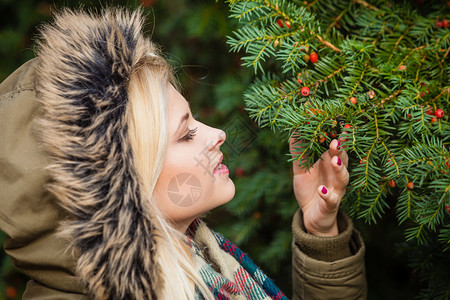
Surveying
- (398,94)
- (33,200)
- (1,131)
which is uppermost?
(1,131)

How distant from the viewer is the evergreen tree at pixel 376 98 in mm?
1050

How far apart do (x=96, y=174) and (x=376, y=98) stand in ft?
2.62

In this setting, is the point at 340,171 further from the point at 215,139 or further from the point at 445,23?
the point at 445,23

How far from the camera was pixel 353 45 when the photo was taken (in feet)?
3.65

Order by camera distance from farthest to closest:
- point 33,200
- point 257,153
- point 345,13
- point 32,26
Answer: point 32,26
point 257,153
point 345,13
point 33,200

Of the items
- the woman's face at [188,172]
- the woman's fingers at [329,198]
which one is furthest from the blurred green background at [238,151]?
the woman's face at [188,172]

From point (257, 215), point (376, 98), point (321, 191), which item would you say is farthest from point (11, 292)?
point (376, 98)

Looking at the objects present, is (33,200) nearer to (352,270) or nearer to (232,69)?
(352,270)

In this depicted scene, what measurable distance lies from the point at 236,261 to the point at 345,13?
3.19 feet

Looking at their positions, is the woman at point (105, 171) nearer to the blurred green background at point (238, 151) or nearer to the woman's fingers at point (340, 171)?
the woman's fingers at point (340, 171)

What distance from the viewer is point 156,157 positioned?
1154 mm

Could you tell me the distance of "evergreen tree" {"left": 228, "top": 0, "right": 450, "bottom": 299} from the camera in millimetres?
1050

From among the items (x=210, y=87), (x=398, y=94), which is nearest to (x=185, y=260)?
(x=398, y=94)

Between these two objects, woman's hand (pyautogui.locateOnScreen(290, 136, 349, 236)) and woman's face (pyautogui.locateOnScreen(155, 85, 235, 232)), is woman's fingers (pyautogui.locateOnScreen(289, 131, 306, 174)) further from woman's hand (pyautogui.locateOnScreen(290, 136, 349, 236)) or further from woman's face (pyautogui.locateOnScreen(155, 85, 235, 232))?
woman's face (pyautogui.locateOnScreen(155, 85, 235, 232))
